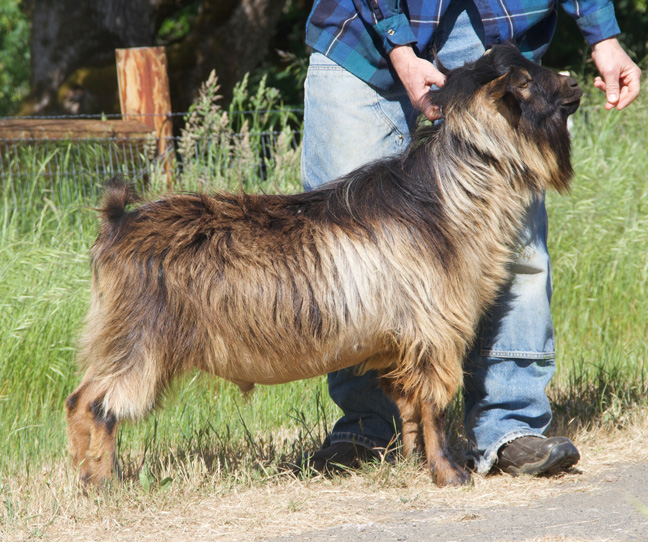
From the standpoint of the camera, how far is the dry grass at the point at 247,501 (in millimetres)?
2859

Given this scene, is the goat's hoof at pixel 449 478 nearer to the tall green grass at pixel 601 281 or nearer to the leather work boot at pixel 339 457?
the leather work boot at pixel 339 457

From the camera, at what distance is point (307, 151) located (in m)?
3.64

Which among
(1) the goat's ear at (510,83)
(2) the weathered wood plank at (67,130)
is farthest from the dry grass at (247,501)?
(2) the weathered wood plank at (67,130)

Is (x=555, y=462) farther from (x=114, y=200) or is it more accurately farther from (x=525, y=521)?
(x=114, y=200)

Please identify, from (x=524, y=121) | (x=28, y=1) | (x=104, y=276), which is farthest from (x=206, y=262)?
(x=28, y=1)

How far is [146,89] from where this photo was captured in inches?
247

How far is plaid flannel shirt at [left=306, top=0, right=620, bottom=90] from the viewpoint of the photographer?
10.8 feet

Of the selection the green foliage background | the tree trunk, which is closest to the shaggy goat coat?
the tree trunk

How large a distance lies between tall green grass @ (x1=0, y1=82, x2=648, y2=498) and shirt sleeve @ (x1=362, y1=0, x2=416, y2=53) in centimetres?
165

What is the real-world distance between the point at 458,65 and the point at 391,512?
78.2 inches

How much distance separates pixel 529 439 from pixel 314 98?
184 cm

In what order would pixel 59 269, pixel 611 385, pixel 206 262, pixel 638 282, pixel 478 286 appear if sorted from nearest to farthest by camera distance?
pixel 206 262 → pixel 478 286 → pixel 611 385 → pixel 59 269 → pixel 638 282

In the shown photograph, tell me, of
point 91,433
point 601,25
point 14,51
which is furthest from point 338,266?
point 14,51

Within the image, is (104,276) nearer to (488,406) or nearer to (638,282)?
(488,406)
